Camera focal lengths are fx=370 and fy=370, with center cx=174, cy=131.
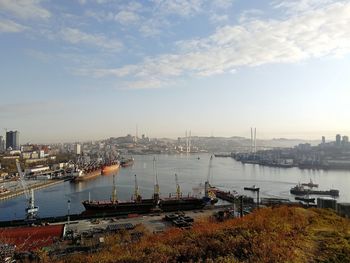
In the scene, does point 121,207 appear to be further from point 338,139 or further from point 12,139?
point 12,139

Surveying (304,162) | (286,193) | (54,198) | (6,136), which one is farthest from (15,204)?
(6,136)

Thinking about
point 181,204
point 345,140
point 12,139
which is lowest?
point 181,204

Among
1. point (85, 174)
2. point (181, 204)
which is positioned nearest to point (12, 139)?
point (85, 174)

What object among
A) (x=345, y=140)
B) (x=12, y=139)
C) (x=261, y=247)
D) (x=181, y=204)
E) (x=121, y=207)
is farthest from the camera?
(x=12, y=139)

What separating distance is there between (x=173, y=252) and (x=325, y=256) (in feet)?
3.45

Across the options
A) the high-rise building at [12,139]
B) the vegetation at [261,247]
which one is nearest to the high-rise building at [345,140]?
the high-rise building at [12,139]

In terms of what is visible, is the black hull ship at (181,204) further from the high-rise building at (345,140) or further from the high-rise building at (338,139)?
the high-rise building at (345,140)

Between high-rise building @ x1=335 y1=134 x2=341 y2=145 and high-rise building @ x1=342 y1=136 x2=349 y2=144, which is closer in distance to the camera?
high-rise building @ x1=342 y1=136 x2=349 y2=144

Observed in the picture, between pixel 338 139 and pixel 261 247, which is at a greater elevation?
pixel 338 139

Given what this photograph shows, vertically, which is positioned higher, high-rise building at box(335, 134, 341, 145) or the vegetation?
high-rise building at box(335, 134, 341, 145)

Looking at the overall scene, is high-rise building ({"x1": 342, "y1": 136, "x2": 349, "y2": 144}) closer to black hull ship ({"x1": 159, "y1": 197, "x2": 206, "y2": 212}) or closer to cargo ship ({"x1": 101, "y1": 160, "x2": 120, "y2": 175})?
cargo ship ({"x1": 101, "y1": 160, "x2": 120, "y2": 175})

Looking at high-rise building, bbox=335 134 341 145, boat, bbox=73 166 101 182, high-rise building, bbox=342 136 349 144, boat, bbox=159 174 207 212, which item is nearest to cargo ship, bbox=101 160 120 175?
boat, bbox=73 166 101 182

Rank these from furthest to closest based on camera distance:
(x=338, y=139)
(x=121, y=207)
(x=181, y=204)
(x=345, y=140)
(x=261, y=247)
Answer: (x=338, y=139), (x=345, y=140), (x=181, y=204), (x=121, y=207), (x=261, y=247)

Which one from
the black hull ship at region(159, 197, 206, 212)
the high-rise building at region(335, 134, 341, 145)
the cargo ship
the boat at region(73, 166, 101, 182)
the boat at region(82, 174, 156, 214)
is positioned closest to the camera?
the boat at region(82, 174, 156, 214)
